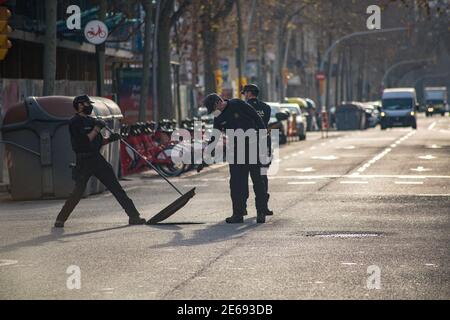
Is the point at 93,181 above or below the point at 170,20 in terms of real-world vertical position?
below

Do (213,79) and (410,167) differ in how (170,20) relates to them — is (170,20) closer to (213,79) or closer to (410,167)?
(213,79)

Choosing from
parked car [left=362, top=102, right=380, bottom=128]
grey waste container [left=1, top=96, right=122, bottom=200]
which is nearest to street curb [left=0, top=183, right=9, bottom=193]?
grey waste container [left=1, top=96, right=122, bottom=200]

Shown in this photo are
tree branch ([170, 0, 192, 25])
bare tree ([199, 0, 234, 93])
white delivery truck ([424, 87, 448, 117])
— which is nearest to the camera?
tree branch ([170, 0, 192, 25])

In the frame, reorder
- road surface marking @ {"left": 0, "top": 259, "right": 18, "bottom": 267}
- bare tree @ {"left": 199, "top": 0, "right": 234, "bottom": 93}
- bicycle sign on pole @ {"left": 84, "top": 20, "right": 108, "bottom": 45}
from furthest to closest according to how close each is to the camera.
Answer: bare tree @ {"left": 199, "top": 0, "right": 234, "bottom": 93}
bicycle sign on pole @ {"left": 84, "top": 20, "right": 108, "bottom": 45}
road surface marking @ {"left": 0, "top": 259, "right": 18, "bottom": 267}

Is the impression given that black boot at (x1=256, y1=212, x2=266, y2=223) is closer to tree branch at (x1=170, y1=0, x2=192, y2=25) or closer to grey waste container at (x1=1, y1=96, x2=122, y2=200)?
grey waste container at (x1=1, y1=96, x2=122, y2=200)

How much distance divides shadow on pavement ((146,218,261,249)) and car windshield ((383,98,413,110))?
6066 cm

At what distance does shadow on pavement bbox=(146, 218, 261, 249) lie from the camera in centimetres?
1605

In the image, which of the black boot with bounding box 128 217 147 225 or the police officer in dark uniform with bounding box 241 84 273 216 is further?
the police officer in dark uniform with bounding box 241 84 273 216

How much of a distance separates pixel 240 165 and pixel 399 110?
200 feet

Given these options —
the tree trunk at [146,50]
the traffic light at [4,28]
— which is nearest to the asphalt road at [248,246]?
the traffic light at [4,28]

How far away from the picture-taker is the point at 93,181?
25953 millimetres

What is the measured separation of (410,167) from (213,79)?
84.1 ft

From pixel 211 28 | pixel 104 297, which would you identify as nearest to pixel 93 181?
pixel 104 297
